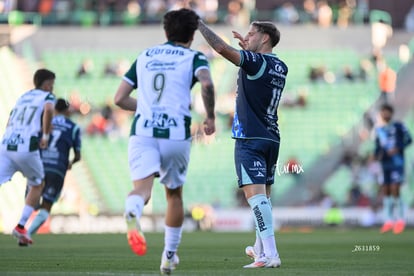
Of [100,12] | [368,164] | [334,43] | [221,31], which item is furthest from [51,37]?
[368,164]

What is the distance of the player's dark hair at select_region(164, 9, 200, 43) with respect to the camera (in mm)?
10266

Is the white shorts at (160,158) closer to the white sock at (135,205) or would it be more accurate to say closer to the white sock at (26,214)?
the white sock at (135,205)

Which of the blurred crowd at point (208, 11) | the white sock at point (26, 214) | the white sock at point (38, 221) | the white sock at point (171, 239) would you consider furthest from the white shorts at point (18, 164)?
the blurred crowd at point (208, 11)

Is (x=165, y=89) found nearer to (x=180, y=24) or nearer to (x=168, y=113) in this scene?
(x=168, y=113)

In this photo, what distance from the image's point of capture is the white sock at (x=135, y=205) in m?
9.84

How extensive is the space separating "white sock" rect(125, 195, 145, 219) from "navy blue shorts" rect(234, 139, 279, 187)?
2259mm

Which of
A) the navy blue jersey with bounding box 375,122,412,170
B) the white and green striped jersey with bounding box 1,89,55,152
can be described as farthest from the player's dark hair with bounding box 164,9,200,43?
the navy blue jersey with bounding box 375,122,412,170

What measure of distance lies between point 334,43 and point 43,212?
26.1 metres

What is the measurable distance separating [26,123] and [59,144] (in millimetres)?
3298

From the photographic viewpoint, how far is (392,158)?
85.0 feet

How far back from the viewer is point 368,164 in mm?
37125

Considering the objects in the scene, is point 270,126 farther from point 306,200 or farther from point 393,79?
point 393,79

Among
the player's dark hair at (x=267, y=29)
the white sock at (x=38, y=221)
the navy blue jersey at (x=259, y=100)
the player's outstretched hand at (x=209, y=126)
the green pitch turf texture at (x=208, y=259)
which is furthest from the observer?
the white sock at (x=38, y=221)

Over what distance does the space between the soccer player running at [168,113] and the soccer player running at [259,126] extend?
4.91 ft
